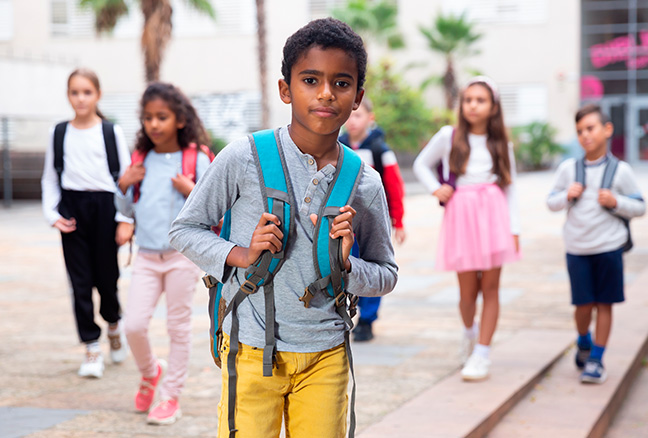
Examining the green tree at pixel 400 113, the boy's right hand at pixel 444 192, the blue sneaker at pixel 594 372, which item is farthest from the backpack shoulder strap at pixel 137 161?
the green tree at pixel 400 113

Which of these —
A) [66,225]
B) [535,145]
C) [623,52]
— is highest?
[623,52]

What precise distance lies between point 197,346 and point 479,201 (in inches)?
90.2

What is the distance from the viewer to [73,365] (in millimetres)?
5473

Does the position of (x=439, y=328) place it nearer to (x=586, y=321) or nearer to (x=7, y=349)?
(x=586, y=321)

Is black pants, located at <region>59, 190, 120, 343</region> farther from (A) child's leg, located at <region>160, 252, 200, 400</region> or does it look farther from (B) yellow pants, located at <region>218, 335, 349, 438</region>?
(B) yellow pants, located at <region>218, 335, 349, 438</region>

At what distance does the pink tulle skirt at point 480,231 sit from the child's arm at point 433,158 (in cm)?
20

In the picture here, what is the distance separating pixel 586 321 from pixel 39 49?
123 feet

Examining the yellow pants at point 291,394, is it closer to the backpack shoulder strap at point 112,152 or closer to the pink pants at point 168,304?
the pink pants at point 168,304

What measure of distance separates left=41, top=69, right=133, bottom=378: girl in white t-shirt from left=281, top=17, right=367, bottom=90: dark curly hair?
10.0 feet

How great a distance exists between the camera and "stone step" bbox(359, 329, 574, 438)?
3.93 m

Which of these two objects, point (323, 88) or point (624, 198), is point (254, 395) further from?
point (624, 198)

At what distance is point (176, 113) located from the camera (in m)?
4.34

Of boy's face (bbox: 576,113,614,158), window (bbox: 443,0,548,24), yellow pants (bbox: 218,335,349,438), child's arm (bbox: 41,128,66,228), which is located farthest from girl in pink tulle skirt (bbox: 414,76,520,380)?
window (bbox: 443,0,548,24)

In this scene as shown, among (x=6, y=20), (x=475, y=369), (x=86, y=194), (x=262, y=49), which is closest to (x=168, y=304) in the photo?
(x=86, y=194)
